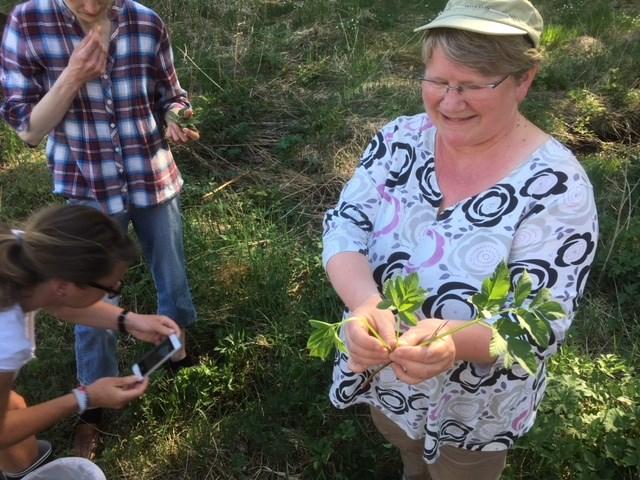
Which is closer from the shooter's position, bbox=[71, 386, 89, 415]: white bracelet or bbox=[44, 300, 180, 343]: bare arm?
bbox=[71, 386, 89, 415]: white bracelet

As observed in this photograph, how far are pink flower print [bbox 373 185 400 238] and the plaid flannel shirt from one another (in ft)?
3.42

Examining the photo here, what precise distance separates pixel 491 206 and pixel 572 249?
0.22m

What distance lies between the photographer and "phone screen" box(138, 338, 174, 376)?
222 cm

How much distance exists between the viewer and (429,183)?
63.9 inches

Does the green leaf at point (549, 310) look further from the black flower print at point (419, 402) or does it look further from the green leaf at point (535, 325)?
the black flower print at point (419, 402)

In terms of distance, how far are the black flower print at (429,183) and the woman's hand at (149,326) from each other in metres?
1.22

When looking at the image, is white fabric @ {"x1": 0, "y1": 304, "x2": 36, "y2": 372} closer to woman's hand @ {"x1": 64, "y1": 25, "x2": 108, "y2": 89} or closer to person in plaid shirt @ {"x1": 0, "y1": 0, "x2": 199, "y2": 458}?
person in plaid shirt @ {"x1": 0, "y1": 0, "x2": 199, "y2": 458}

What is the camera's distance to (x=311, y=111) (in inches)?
185

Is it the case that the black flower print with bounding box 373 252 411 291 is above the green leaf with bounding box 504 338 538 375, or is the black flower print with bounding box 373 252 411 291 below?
below

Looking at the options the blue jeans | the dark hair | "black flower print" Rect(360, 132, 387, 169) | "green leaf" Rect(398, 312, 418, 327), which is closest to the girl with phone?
the dark hair

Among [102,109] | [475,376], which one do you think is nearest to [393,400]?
[475,376]

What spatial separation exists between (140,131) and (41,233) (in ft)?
1.99

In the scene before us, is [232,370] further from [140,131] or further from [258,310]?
[140,131]

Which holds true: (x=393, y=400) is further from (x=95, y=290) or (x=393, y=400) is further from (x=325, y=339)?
(x=95, y=290)
